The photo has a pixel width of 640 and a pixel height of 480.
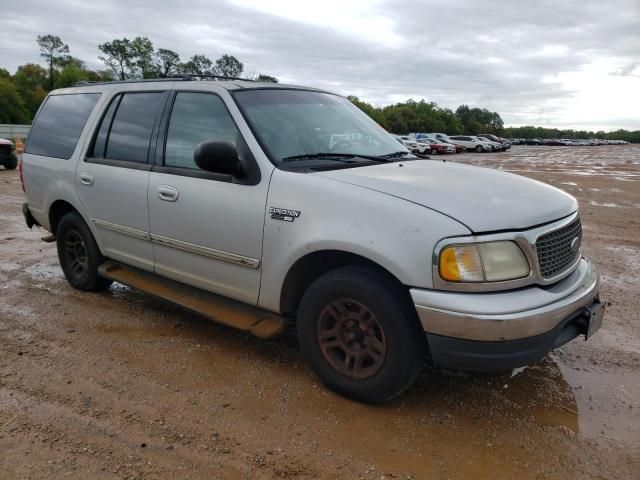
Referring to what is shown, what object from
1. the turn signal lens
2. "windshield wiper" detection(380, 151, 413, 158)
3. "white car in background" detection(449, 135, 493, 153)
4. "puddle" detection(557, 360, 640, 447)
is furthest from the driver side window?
"white car in background" detection(449, 135, 493, 153)

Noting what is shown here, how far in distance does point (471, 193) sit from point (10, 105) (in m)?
79.5

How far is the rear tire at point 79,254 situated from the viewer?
15.4ft

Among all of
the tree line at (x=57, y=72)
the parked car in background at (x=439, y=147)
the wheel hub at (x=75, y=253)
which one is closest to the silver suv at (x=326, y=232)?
the wheel hub at (x=75, y=253)

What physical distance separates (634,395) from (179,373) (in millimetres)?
2863

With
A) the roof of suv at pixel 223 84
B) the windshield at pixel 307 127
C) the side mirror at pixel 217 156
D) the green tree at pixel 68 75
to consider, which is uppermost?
the green tree at pixel 68 75

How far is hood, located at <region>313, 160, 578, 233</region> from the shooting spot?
2652mm

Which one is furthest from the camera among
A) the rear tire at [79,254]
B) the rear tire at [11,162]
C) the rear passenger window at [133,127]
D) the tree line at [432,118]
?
the tree line at [432,118]

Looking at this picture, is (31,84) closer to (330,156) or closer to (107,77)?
(107,77)

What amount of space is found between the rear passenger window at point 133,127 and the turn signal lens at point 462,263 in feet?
8.32

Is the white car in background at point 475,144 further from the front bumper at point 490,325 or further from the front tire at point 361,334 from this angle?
the front bumper at point 490,325

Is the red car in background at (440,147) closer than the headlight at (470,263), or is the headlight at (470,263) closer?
the headlight at (470,263)

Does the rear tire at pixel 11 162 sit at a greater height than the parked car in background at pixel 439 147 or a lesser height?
greater

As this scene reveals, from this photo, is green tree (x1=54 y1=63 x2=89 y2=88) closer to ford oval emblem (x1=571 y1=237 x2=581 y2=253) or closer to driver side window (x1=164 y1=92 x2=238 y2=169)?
driver side window (x1=164 y1=92 x2=238 y2=169)

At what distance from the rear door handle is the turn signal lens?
3.20 m
